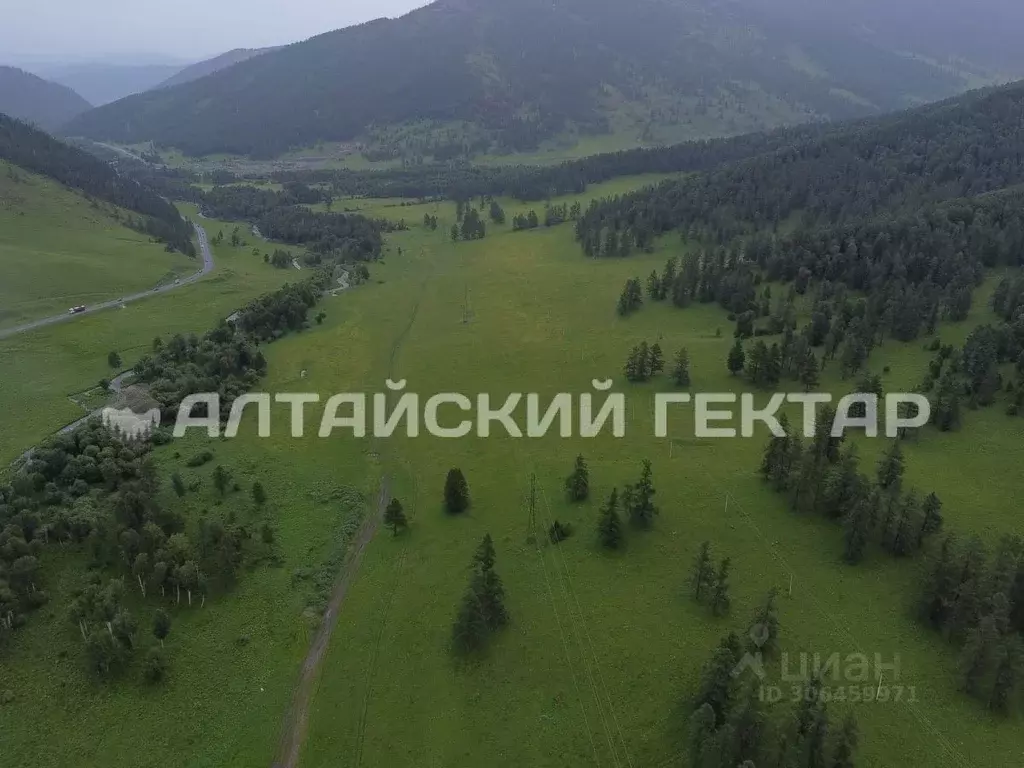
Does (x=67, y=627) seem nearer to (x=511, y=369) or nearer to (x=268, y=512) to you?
(x=268, y=512)

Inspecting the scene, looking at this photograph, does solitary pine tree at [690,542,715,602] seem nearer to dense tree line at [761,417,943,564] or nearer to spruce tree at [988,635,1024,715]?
dense tree line at [761,417,943,564]

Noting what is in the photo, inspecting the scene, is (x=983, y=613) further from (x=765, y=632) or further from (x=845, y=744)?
(x=845, y=744)

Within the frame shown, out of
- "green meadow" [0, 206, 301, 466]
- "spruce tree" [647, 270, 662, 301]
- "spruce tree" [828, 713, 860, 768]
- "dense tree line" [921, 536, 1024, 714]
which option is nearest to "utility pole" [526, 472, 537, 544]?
"spruce tree" [828, 713, 860, 768]

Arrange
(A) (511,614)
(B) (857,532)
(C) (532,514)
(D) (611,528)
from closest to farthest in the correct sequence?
1. (A) (511,614)
2. (B) (857,532)
3. (D) (611,528)
4. (C) (532,514)

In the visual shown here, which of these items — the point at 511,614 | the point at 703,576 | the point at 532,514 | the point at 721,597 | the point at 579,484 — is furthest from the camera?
the point at 579,484

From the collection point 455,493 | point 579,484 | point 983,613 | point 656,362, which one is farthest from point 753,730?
point 656,362

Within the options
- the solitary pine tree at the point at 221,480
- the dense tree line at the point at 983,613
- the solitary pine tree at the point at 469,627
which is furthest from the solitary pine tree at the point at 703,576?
the solitary pine tree at the point at 221,480

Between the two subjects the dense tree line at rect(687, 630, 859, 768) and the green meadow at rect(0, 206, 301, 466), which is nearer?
the dense tree line at rect(687, 630, 859, 768)
